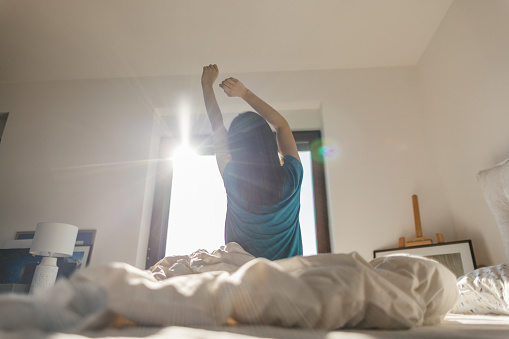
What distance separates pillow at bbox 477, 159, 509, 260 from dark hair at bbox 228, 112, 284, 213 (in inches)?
55.0

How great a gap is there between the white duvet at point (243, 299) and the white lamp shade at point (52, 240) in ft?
7.68

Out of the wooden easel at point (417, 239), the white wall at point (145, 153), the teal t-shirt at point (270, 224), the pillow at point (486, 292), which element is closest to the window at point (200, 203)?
the white wall at point (145, 153)

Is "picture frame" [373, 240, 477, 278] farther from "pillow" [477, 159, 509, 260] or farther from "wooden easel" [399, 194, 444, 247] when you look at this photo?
"pillow" [477, 159, 509, 260]

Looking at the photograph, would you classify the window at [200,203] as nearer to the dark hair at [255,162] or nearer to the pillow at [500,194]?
the pillow at [500,194]

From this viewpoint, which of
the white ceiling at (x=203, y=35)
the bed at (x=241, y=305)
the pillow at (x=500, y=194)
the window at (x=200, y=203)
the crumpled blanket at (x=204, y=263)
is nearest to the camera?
the bed at (x=241, y=305)

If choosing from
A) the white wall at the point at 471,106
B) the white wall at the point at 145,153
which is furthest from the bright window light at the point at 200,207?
the white wall at the point at 471,106

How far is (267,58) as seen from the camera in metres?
3.16

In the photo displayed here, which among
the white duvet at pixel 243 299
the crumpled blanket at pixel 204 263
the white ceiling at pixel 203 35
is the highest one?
the white ceiling at pixel 203 35

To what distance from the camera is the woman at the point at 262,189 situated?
1.22m

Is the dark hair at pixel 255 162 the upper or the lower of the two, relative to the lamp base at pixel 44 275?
upper

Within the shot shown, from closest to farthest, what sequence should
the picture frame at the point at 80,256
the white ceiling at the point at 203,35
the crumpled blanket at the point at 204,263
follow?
the crumpled blanket at the point at 204,263, the white ceiling at the point at 203,35, the picture frame at the point at 80,256

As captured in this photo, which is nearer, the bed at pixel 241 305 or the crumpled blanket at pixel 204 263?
the bed at pixel 241 305

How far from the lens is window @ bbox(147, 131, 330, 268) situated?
2916 mm

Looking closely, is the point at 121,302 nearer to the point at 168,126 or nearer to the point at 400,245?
the point at 400,245
